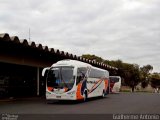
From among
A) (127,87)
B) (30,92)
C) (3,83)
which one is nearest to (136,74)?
(127,87)

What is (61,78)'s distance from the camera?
23.5 m

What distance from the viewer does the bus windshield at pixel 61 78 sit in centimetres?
2342

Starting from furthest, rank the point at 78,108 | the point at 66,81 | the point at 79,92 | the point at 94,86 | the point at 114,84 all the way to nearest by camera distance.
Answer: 1. the point at 114,84
2. the point at 94,86
3. the point at 79,92
4. the point at 66,81
5. the point at 78,108

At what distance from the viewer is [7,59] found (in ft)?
90.6

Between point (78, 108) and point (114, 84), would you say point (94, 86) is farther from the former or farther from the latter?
point (114, 84)

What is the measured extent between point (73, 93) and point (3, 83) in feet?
38.3

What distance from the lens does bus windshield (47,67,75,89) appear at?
23.4m

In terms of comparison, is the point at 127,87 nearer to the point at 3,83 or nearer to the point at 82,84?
the point at 3,83

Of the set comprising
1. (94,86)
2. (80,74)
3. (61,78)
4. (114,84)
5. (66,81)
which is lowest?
(94,86)

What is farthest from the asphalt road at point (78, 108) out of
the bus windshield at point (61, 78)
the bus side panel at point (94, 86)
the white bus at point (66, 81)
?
the bus side panel at point (94, 86)

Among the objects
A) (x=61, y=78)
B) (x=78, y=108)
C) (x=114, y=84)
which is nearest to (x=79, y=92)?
(x=61, y=78)

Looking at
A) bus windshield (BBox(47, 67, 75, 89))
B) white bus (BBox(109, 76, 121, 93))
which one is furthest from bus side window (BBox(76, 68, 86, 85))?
white bus (BBox(109, 76, 121, 93))

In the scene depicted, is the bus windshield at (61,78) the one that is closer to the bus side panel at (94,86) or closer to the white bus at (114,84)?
the bus side panel at (94,86)

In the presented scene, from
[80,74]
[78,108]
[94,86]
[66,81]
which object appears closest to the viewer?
[78,108]
